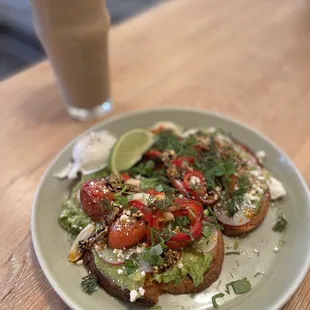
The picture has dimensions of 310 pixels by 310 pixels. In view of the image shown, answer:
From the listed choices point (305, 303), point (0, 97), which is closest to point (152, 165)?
point (305, 303)

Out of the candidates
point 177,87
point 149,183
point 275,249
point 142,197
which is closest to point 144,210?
point 142,197

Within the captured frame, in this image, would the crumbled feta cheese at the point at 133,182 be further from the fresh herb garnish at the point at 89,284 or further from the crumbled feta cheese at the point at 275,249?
the crumbled feta cheese at the point at 275,249

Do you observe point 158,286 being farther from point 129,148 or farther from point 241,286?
point 129,148

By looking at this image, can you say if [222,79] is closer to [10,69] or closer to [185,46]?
[185,46]

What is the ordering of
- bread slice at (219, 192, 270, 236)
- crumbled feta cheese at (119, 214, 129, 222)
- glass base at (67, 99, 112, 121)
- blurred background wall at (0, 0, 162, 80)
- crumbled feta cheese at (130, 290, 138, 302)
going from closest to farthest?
crumbled feta cheese at (130, 290, 138, 302), crumbled feta cheese at (119, 214, 129, 222), bread slice at (219, 192, 270, 236), glass base at (67, 99, 112, 121), blurred background wall at (0, 0, 162, 80)

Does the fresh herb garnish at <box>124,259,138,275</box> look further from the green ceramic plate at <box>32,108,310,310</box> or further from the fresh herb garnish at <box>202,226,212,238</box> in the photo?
the fresh herb garnish at <box>202,226,212,238</box>

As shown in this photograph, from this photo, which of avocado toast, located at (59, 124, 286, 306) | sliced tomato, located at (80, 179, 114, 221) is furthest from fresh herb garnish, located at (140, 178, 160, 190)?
sliced tomato, located at (80, 179, 114, 221)
